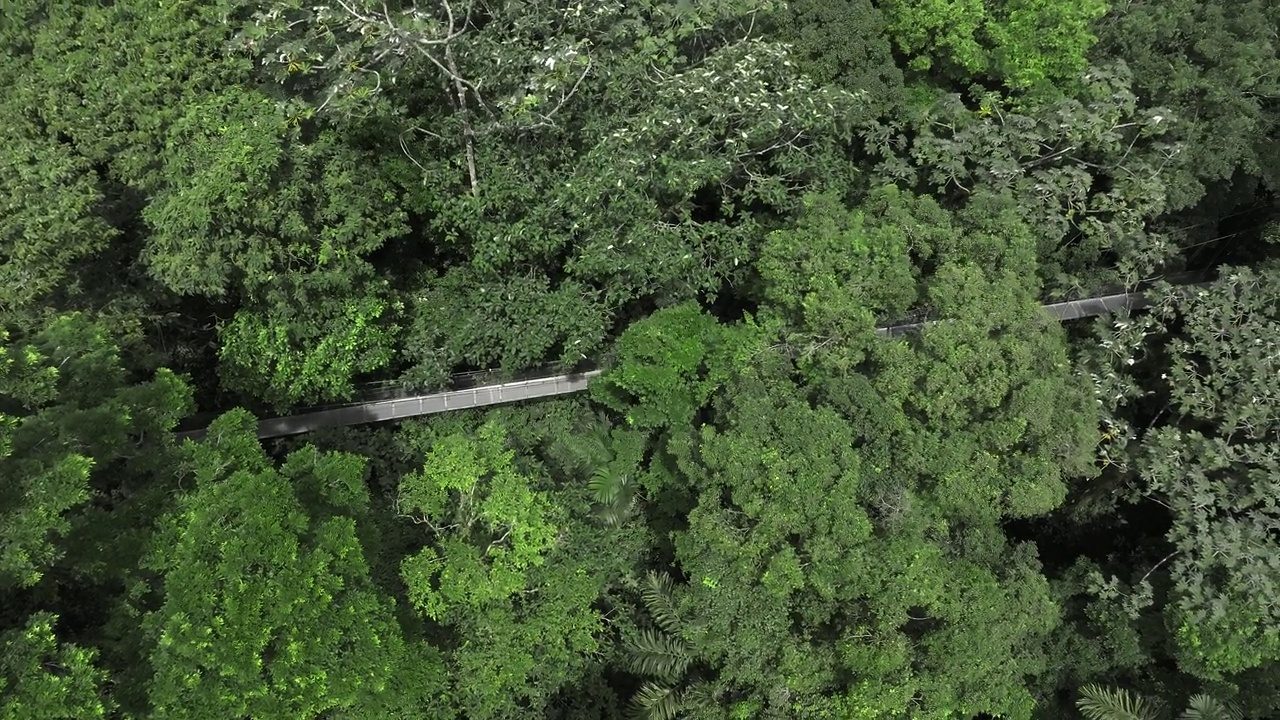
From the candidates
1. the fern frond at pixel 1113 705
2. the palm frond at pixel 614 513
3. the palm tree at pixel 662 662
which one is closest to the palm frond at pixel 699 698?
the palm tree at pixel 662 662

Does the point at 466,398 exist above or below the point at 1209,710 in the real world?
above

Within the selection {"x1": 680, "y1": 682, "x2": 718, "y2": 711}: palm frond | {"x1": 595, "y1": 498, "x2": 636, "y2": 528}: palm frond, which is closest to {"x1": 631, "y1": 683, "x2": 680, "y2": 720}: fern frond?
{"x1": 680, "y1": 682, "x2": 718, "y2": 711}: palm frond

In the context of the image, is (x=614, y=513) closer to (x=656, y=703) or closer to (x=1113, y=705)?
(x=656, y=703)

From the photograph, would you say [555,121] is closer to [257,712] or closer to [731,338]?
[731,338]

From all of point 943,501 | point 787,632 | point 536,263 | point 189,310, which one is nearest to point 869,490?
point 943,501

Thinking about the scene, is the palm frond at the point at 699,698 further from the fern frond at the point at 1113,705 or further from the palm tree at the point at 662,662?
the fern frond at the point at 1113,705

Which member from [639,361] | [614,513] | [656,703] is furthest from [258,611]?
[639,361]
